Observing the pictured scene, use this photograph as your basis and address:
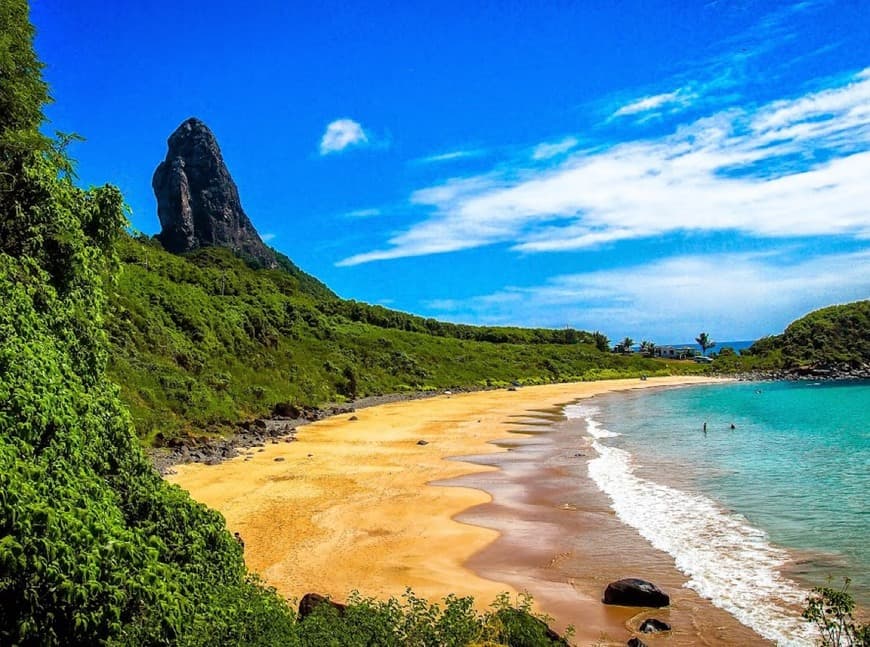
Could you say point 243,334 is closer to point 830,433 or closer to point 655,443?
point 655,443

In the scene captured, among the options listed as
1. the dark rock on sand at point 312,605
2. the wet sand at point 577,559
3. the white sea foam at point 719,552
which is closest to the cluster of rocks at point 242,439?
the wet sand at point 577,559

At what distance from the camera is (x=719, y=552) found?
18.0m

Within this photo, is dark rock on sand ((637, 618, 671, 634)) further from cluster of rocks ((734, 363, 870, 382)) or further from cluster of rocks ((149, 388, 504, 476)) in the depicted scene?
cluster of rocks ((734, 363, 870, 382))

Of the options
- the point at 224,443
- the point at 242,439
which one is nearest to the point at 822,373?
the point at 242,439

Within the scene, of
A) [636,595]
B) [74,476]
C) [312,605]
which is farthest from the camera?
[636,595]

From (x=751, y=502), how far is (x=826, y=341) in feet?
495

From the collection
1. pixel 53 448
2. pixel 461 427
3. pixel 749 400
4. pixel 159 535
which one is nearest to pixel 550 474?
pixel 461 427

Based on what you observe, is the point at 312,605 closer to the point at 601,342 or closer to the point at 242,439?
the point at 242,439

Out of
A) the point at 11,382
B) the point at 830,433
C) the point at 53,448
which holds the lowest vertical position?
the point at 830,433

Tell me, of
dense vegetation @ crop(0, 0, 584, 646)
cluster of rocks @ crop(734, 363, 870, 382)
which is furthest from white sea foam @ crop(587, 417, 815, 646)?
cluster of rocks @ crop(734, 363, 870, 382)

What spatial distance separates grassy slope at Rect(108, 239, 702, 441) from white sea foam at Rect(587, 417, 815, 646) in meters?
17.4

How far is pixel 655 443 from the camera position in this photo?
40500mm

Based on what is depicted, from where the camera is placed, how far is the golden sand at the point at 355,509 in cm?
1612

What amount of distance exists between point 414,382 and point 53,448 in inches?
2919
